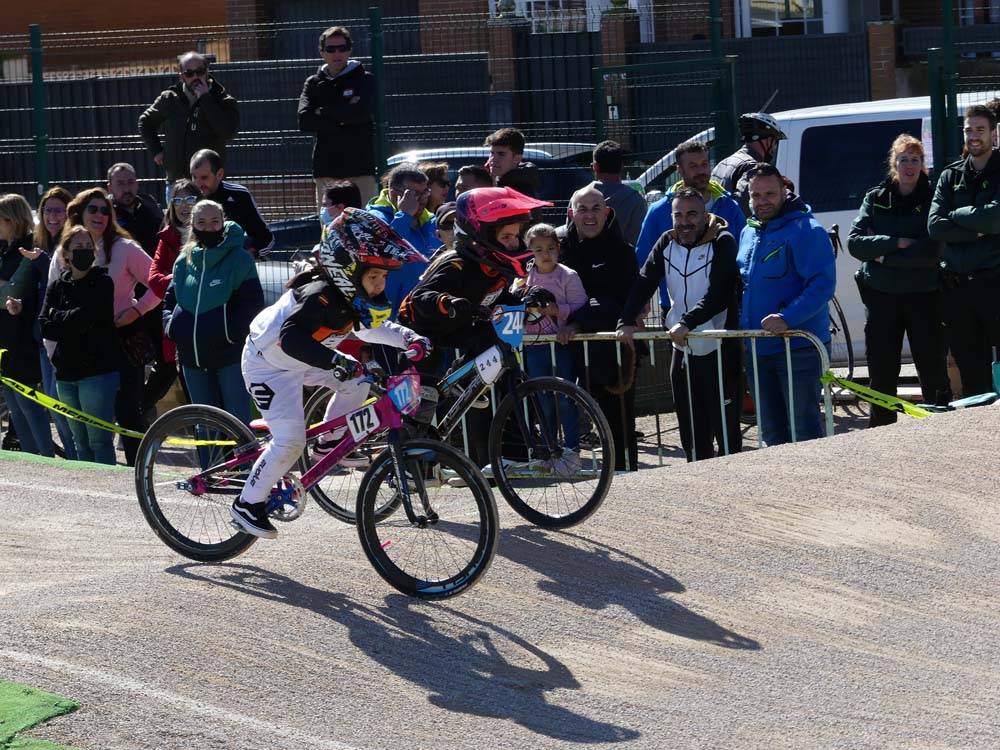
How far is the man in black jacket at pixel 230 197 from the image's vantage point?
36.8 ft

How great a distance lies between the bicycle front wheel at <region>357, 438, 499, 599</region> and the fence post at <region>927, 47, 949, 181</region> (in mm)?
6447

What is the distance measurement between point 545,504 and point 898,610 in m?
1.78

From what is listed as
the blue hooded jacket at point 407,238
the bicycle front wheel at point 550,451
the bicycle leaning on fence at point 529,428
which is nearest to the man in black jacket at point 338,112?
the blue hooded jacket at point 407,238

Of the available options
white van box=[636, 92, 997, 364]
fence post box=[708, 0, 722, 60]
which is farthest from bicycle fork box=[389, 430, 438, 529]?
fence post box=[708, 0, 722, 60]

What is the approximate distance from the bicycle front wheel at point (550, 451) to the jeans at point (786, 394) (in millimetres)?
2512

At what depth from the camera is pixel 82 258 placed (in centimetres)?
1055

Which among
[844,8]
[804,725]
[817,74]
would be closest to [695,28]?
[817,74]

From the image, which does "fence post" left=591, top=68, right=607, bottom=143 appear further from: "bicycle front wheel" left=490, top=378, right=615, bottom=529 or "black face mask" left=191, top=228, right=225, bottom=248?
"bicycle front wheel" left=490, top=378, right=615, bottom=529

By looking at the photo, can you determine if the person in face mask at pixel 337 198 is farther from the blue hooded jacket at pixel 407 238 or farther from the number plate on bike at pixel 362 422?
the number plate on bike at pixel 362 422

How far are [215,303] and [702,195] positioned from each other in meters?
3.36

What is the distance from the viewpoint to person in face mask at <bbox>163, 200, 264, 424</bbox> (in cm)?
1000

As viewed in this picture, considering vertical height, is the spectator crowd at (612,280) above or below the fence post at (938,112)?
below

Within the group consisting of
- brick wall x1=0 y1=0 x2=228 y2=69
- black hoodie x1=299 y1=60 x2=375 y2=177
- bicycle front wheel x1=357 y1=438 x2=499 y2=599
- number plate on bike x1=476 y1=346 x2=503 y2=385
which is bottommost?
bicycle front wheel x1=357 y1=438 x2=499 y2=599

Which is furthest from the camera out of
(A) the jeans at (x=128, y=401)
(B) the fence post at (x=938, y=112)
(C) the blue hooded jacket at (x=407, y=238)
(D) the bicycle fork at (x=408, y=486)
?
(B) the fence post at (x=938, y=112)
